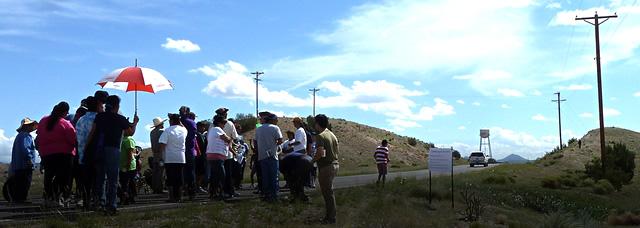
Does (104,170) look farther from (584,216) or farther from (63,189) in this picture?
(584,216)

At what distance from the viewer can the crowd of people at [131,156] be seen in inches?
369

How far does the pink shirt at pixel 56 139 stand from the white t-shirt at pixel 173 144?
1830 mm

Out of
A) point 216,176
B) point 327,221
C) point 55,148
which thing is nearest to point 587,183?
point 216,176

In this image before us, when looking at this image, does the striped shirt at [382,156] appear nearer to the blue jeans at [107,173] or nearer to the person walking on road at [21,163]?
the person walking on road at [21,163]

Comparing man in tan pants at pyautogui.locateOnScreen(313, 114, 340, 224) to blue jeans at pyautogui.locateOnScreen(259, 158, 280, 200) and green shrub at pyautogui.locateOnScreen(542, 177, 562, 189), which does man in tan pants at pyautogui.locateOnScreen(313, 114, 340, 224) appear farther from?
green shrub at pyautogui.locateOnScreen(542, 177, 562, 189)

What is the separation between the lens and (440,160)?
14422 mm

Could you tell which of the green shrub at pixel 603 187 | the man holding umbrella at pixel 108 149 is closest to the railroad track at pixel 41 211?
the man holding umbrella at pixel 108 149

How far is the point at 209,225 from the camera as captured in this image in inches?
348

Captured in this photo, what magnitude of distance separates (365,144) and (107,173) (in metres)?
81.2

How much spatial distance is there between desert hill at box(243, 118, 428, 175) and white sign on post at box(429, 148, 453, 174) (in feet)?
184

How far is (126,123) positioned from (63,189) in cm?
166

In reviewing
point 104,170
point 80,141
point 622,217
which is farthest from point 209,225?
point 622,217

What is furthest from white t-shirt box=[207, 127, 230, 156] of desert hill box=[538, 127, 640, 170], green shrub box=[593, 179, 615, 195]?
desert hill box=[538, 127, 640, 170]

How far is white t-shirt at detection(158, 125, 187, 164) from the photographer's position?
1125 centimetres
